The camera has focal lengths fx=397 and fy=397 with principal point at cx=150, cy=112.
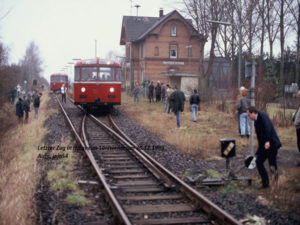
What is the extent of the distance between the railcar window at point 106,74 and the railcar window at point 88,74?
31 cm

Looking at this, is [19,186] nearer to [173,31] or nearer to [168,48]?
[168,48]

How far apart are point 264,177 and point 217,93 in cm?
2035

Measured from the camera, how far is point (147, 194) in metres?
7.07

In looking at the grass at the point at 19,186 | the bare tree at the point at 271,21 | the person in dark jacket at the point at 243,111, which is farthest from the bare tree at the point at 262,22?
the grass at the point at 19,186

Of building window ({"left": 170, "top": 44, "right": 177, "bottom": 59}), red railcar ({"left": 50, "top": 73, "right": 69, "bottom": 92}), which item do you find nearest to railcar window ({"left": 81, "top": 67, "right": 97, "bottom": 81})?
building window ({"left": 170, "top": 44, "right": 177, "bottom": 59})

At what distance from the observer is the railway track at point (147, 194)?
573 cm

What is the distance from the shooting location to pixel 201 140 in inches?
504

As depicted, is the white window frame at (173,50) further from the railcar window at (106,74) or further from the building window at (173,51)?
the railcar window at (106,74)

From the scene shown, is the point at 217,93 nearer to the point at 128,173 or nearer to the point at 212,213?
the point at 128,173

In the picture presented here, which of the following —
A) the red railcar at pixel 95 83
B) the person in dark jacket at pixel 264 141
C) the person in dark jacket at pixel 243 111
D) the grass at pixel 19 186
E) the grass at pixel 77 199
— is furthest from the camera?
the red railcar at pixel 95 83

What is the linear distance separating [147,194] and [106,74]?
13.9 m

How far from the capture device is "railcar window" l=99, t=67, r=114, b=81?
20281 millimetres

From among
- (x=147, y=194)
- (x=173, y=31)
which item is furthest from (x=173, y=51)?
(x=147, y=194)

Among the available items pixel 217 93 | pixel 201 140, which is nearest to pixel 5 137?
pixel 201 140
